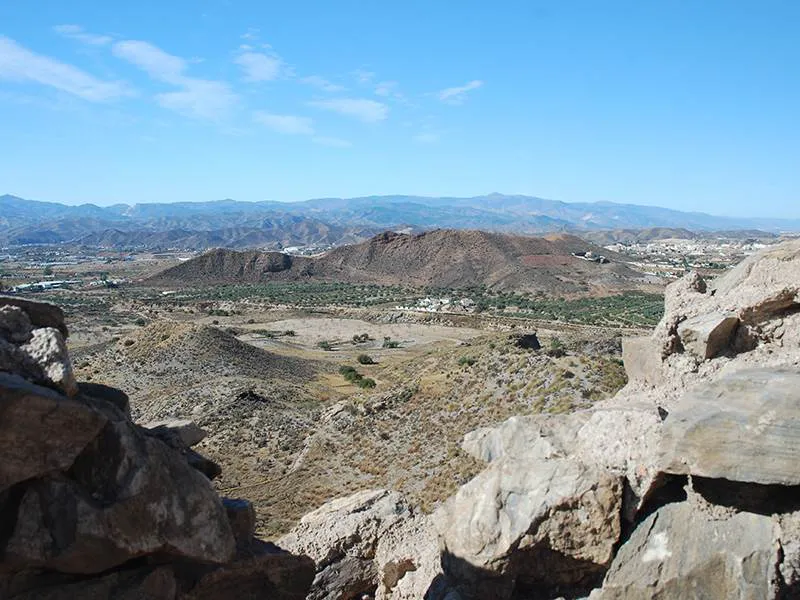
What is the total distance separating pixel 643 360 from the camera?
11.2 m

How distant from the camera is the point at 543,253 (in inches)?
5669

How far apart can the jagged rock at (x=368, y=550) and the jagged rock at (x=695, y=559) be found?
3.50 metres

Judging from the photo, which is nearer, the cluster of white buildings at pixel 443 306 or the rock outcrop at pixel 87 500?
the rock outcrop at pixel 87 500

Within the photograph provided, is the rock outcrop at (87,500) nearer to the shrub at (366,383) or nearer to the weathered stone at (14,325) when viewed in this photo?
the weathered stone at (14,325)

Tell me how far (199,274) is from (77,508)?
142207mm

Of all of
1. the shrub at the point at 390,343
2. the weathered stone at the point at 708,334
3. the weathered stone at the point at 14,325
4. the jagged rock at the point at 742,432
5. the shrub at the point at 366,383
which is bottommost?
the shrub at the point at 390,343

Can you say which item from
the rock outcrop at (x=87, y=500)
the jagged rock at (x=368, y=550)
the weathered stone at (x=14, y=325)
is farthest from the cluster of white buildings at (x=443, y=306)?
the weathered stone at (x=14, y=325)

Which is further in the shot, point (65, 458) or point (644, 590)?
point (644, 590)

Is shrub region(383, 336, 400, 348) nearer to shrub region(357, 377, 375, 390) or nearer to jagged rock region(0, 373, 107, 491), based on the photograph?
shrub region(357, 377, 375, 390)

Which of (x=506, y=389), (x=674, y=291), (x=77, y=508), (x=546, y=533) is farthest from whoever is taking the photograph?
(x=506, y=389)

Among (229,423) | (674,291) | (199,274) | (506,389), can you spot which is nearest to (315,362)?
(229,423)

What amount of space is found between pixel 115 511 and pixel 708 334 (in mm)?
8144

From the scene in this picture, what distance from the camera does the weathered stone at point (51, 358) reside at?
705cm

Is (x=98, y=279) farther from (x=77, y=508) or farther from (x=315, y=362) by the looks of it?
(x=77, y=508)
